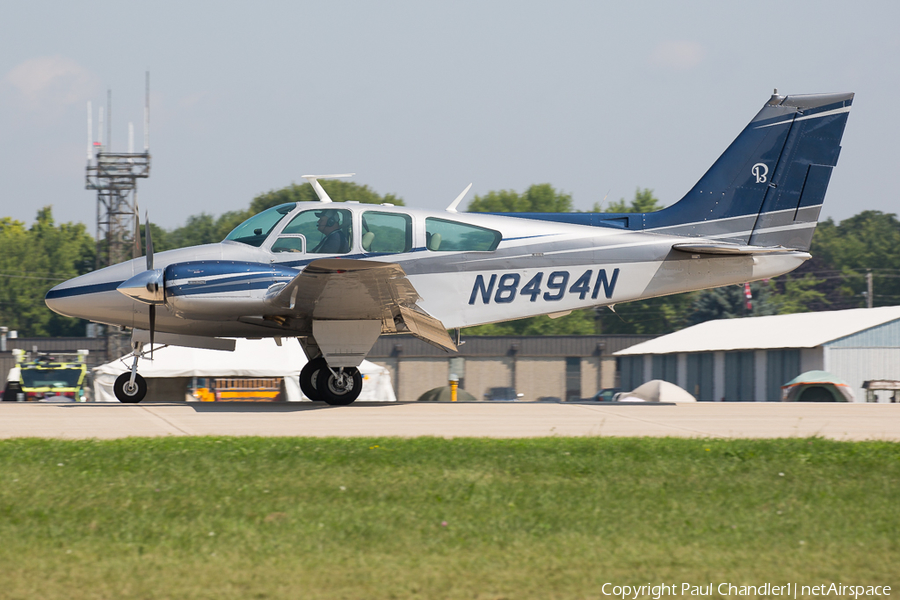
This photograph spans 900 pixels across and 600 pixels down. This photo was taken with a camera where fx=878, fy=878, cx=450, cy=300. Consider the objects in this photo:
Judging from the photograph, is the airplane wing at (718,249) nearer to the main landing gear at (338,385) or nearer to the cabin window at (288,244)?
the main landing gear at (338,385)

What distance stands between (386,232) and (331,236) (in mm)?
808

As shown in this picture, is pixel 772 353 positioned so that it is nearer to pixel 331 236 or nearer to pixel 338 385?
pixel 338 385

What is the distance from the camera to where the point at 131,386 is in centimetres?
1352

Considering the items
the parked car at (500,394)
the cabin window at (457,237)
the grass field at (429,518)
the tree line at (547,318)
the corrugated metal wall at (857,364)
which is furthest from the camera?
the tree line at (547,318)

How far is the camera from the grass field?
4.89 meters

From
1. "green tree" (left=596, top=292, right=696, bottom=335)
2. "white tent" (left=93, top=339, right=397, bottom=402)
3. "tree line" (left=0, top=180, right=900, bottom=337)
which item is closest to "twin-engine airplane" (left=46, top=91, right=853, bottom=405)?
"white tent" (left=93, top=339, right=397, bottom=402)

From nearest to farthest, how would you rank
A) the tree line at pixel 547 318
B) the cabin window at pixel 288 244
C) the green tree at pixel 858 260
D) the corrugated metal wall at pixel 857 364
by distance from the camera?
the cabin window at pixel 288 244, the corrugated metal wall at pixel 857 364, the tree line at pixel 547 318, the green tree at pixel 858 260

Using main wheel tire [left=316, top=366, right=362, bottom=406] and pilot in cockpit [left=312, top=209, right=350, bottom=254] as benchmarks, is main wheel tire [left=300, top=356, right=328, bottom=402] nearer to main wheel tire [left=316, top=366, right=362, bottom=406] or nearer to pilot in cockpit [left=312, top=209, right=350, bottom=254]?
main wheel tire [left=316, top=366, right=362, bottom=406]

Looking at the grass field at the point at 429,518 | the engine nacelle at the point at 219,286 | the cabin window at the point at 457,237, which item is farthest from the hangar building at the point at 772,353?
the grass field at the point at 429,518

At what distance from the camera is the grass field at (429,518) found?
489 centimetres

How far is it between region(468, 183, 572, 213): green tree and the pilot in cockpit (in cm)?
8051

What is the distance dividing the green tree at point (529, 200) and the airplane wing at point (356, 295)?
264 ft

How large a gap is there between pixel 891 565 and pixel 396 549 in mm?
2923

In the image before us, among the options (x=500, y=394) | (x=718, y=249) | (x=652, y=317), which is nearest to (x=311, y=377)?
(x=718, y=249)
